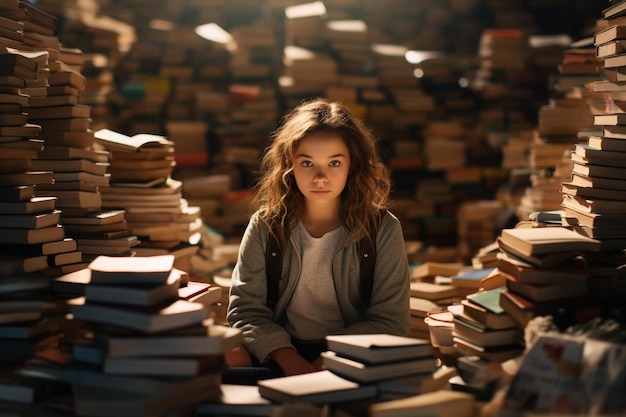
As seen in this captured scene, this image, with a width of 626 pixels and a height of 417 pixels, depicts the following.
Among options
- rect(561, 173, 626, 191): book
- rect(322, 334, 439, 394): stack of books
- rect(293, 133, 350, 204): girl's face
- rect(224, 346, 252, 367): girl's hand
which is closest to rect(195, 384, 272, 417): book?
rect(322, 334, 439, 394): stack of books

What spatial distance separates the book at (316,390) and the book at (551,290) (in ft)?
2.42

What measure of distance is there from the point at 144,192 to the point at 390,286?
1718 mm

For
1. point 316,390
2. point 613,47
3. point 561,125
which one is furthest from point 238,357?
point 561,125

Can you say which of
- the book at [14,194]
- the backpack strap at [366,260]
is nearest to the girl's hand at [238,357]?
the backpack strap at [366,260]

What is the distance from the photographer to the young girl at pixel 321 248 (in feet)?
12.0

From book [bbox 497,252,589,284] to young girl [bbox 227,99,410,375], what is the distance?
672mm

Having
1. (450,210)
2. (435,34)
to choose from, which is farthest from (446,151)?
(435,34)

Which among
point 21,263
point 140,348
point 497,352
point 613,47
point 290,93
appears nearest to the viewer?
point 140,348

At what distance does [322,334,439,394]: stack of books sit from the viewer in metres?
2.86

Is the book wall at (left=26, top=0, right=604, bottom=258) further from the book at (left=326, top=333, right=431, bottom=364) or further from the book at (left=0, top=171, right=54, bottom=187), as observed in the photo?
the book at (left=326, top=333, right=431, bottom=364)

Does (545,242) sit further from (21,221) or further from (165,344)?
(21,221)

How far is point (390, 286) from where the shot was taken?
3.71 m

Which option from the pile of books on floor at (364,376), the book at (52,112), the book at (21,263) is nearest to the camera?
the pile of books on floor at (364,376)

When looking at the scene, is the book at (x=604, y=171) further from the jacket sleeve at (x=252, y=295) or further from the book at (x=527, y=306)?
the jacket sleeve at (x=252, y=295)
